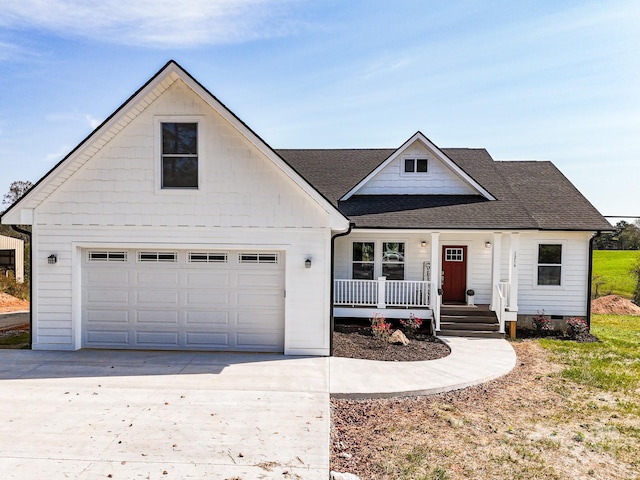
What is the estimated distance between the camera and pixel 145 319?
1021cm

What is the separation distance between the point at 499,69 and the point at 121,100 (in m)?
10.5

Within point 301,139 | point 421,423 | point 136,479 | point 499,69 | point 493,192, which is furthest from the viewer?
point 301,139

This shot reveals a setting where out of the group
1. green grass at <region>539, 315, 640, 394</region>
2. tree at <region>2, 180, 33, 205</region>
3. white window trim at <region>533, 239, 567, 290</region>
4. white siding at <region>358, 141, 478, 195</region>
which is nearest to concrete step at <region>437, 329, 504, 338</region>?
green grass at <region>539, 315, 640, 394</region>

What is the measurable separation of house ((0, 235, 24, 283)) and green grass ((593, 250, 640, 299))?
3541 cm

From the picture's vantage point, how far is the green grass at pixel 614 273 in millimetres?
28969

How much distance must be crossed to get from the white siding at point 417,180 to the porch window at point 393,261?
6.67 feet

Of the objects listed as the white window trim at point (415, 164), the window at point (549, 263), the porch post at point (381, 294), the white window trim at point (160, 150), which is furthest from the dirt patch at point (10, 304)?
the window at point (549, 263)

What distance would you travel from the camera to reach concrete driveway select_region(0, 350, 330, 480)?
16.3ft

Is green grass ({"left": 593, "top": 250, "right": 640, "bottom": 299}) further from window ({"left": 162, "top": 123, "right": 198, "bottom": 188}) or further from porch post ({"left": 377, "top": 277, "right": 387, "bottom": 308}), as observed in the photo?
window ({"left": 162, "top": 123, "right": 198, "bottom": 188})

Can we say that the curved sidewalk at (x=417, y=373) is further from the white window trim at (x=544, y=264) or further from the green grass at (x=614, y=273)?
the green grass at (x=614, y=273)

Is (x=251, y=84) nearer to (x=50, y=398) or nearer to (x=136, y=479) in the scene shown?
(x=50, y=398)

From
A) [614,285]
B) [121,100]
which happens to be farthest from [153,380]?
[614,285]

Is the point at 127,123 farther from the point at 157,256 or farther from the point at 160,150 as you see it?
the point at 157,256

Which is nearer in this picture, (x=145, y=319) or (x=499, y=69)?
(x=145, y=319)
